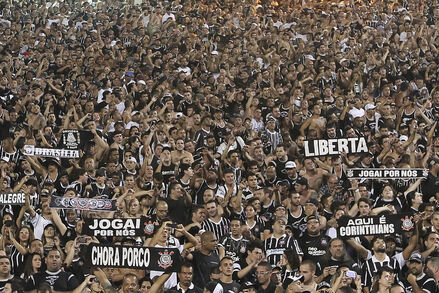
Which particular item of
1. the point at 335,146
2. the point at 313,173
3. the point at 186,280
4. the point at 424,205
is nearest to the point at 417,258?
the point at 424,205

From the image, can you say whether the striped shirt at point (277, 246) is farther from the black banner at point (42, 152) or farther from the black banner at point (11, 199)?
the black banner at point (42, 152)

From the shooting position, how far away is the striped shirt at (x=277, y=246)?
10.7 m

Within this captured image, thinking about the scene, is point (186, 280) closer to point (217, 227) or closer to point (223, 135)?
point (217, 227)

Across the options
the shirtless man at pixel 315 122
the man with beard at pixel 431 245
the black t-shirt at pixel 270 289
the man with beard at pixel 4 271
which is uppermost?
the shirtless man at pixel 315 122

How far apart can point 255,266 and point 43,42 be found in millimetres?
11596

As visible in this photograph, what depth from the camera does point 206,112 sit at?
1552cm

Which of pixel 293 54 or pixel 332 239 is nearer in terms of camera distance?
pixel 332 239

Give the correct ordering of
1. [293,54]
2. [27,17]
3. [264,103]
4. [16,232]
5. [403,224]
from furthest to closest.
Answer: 1. [27,17]
2. [293,54]
3. [264,103]
4. [16,232]
5. [403,224]

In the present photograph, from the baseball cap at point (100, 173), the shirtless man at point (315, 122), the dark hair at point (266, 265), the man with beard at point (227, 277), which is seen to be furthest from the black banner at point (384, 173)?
the shirtless man at point (315, 122)

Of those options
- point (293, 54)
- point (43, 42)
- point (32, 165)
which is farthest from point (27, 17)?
point (32, 165)

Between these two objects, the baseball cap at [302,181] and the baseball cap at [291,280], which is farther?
the baseball cap at [302,181]

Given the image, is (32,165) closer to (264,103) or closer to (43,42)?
(264,103)

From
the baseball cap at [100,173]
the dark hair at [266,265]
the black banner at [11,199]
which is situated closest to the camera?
the dark hair at [266,265]

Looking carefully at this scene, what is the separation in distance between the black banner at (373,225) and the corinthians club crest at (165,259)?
194cm
